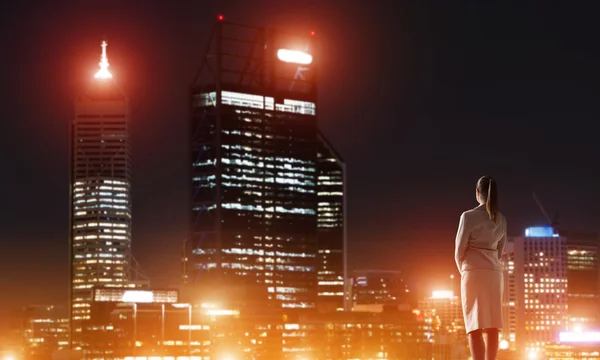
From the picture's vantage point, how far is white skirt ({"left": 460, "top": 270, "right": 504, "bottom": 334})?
769 cm

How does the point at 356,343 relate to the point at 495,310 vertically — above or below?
below

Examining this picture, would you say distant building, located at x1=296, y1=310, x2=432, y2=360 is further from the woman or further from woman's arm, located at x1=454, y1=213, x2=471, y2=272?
woman's arm, located at x1=454, y1=213, x2=471, y2=272

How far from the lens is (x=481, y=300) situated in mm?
7719

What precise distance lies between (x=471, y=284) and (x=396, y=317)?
7600 inches

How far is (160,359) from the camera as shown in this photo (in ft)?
566

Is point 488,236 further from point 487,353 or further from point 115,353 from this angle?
point 115,353

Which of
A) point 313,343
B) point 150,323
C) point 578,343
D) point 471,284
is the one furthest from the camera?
point 150,323

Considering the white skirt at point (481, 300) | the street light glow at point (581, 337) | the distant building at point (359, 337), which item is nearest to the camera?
the white skirt at point (481, 300)

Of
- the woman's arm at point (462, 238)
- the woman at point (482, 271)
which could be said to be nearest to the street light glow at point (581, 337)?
the woman at point (482, 271)

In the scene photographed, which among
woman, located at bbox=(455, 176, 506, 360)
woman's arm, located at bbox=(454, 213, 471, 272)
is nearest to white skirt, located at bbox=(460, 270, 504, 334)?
woman, located at bbox=(455, 176, 506, 360)

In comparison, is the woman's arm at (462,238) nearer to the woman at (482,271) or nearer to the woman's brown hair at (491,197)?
the woman at (482,271)

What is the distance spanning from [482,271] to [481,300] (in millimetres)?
218

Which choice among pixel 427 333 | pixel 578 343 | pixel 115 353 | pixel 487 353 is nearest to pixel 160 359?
pixel 115 353

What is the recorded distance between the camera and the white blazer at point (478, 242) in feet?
25.3
